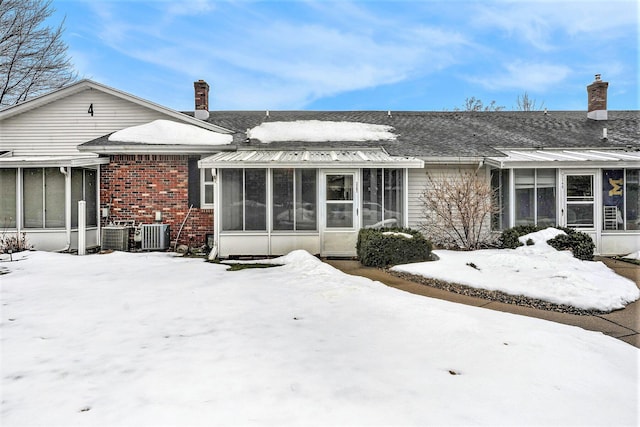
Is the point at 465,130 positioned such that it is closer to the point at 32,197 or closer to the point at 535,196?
the point at 535,196

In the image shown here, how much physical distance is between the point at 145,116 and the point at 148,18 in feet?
11.2

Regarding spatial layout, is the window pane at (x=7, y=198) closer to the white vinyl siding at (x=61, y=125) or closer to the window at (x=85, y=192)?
the window at (x=85, y=192)

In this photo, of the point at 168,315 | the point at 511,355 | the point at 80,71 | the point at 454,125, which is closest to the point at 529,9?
the point at 454,125

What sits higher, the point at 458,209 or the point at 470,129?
the point at 470,129

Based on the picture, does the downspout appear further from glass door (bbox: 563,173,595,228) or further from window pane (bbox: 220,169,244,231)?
glass door (bbox: 563,173,595,228)

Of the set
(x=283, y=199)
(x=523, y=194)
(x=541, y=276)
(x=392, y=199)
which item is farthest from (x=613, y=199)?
(x=283, y=199)

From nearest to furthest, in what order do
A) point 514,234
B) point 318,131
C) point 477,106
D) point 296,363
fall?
point 296,363 → point 514,234 → point 318,131 → point 477,106

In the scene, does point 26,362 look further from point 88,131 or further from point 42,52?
point 42,52

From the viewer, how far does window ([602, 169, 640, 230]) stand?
10789mm

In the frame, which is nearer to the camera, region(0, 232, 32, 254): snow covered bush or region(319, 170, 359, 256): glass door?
region(319, 170, 359, 256): glass door

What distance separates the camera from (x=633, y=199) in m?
10.8

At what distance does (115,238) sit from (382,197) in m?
8.23

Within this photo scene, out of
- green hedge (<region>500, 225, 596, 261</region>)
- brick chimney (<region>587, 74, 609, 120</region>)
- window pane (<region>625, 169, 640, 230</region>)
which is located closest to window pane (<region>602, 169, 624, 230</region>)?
window pane (<region>625, 169, 640, 230</region>)

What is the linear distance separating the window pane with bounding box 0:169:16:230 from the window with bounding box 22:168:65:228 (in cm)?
36
